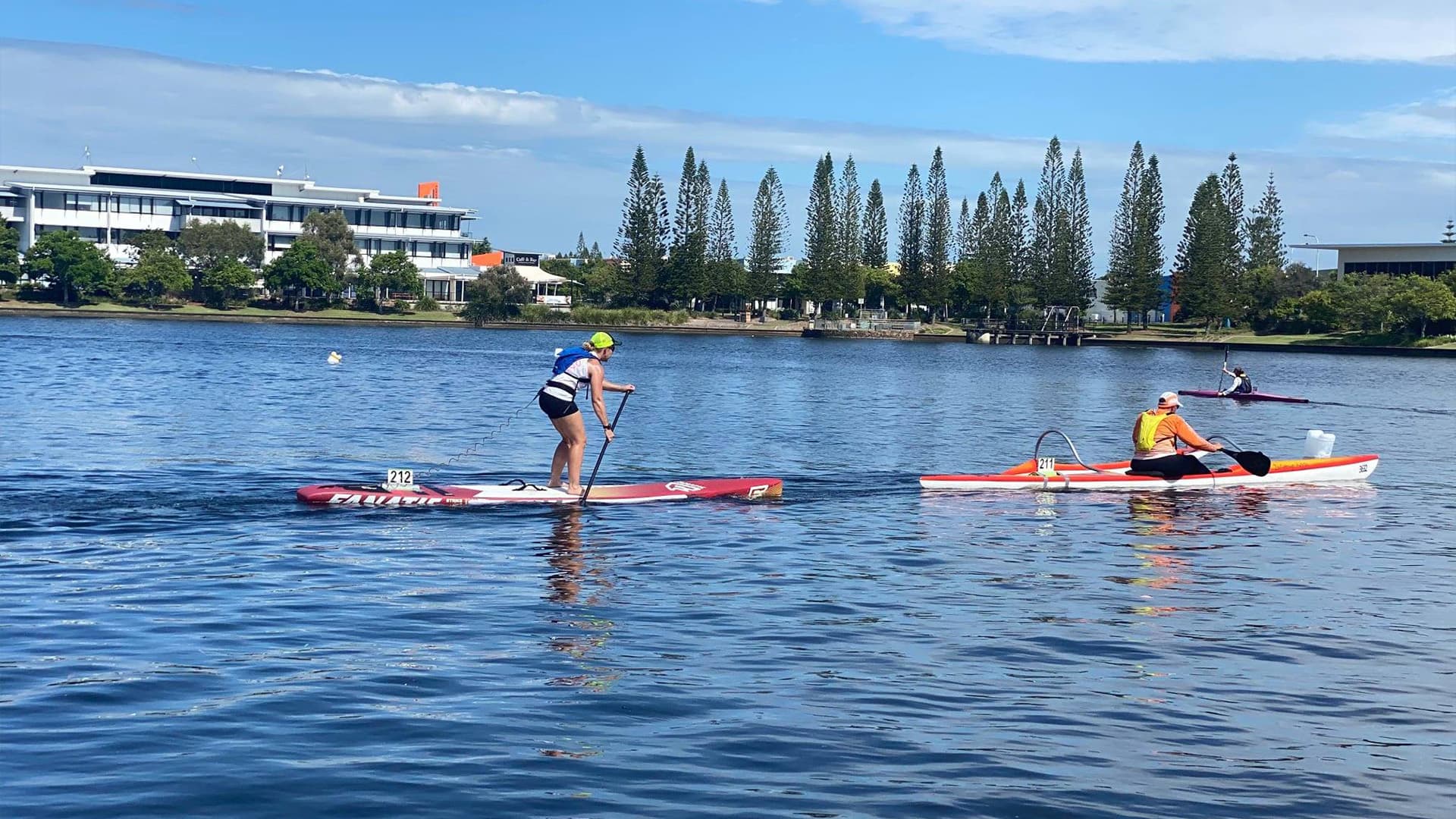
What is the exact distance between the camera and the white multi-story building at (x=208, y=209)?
14575 centimetres

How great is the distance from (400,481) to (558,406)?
2901 mm

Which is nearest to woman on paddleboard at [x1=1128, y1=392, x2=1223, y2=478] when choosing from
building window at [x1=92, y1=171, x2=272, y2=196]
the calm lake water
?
the calm lake water

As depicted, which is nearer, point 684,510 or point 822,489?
point 684,510

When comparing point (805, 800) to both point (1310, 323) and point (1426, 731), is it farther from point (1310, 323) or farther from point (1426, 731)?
point (1310, 323)

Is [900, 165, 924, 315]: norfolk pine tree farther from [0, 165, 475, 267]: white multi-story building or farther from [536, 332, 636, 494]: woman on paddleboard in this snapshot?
[536, 332, 636, 494]: woman on paddleboard

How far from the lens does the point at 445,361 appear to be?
78.1 m

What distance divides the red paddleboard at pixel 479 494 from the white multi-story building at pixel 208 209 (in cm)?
13082

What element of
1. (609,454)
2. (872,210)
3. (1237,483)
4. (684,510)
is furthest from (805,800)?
(872,210)

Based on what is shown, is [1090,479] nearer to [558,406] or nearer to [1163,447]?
[1163,447]

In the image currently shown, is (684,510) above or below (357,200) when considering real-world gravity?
below

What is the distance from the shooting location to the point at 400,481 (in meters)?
22.2

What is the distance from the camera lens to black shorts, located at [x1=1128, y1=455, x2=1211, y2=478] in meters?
26.2

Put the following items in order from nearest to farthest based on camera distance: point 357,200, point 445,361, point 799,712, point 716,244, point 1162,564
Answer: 1. point 799,712
2. point 1162,564
3. point 445,361
4. point 716,244
5. point 357,200

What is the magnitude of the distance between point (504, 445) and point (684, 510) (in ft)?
37.9
